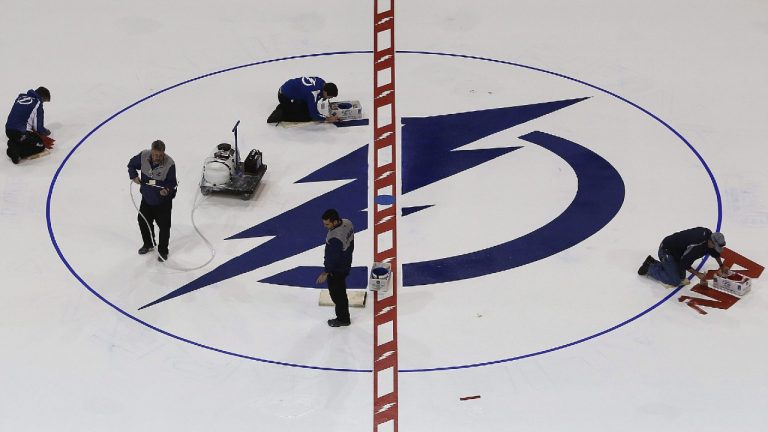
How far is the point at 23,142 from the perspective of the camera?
14633 mm

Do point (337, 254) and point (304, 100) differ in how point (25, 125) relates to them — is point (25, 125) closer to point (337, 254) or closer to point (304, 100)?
point (304, 100)

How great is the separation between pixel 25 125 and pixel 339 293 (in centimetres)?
545

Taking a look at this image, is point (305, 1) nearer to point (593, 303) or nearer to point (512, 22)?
point (512, 22)

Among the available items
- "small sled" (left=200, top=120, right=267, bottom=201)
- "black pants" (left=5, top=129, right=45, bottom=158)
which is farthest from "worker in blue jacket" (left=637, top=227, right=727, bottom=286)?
"black pants" (left=5, top=129, right=45, bottom=158)

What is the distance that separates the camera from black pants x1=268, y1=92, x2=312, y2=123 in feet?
50.3

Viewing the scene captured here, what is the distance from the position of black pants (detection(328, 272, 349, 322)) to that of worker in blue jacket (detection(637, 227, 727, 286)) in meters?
3.42

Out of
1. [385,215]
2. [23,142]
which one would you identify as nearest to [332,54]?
[385,215]

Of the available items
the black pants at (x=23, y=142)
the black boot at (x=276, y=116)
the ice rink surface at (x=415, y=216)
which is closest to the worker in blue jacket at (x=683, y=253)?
the ice rink surface at (x=415, y=216)

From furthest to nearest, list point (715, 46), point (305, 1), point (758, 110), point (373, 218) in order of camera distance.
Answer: point (305, 1)
point (715, 46)
point (758, 110)
point (373, 218)

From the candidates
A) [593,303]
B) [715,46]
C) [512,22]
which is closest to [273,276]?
[593,303]

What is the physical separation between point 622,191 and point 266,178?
4475 millimetres

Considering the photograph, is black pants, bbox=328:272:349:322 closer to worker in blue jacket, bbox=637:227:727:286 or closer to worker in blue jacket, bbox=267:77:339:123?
worker in blue jacket, bbox=637:227:727:286

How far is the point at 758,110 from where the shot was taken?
51.9 ft

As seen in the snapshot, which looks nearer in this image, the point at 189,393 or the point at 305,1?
the point at 189,393
